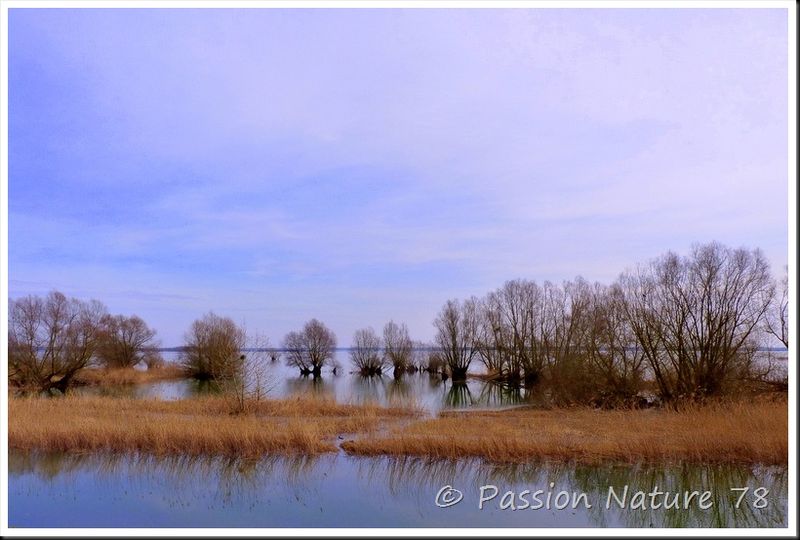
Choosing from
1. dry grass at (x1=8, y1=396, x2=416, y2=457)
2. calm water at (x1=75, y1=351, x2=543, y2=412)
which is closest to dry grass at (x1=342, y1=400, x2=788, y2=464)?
dry grass at (x1=8, y1=396, x2=416, y2=457)

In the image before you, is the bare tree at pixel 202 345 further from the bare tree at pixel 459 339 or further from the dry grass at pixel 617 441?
the dry grass at pixel 617 441

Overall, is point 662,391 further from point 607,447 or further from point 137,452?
point 137,452

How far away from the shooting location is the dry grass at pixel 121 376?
41.6 metres

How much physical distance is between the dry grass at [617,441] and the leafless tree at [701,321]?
5.17 m

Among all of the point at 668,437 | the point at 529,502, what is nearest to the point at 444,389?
the point at 668,437

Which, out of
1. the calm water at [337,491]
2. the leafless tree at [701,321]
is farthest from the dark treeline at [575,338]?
the calm water at [337,491]

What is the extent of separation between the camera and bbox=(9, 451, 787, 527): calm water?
32.2ft

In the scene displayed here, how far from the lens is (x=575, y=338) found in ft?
87.8

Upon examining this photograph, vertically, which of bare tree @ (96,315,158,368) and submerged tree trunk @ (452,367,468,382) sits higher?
bare tree @ (96,315,158,368)

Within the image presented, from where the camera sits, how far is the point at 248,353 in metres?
20.2

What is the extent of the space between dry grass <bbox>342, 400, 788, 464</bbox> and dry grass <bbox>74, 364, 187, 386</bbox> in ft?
111

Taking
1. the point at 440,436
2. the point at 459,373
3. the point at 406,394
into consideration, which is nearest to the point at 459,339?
the point at 459,373

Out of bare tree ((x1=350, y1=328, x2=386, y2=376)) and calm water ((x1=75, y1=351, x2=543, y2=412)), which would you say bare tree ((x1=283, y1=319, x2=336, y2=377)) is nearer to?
bare tree ((x1=350, y1=328, x2=386, y2=376))

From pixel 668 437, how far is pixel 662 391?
947cm
